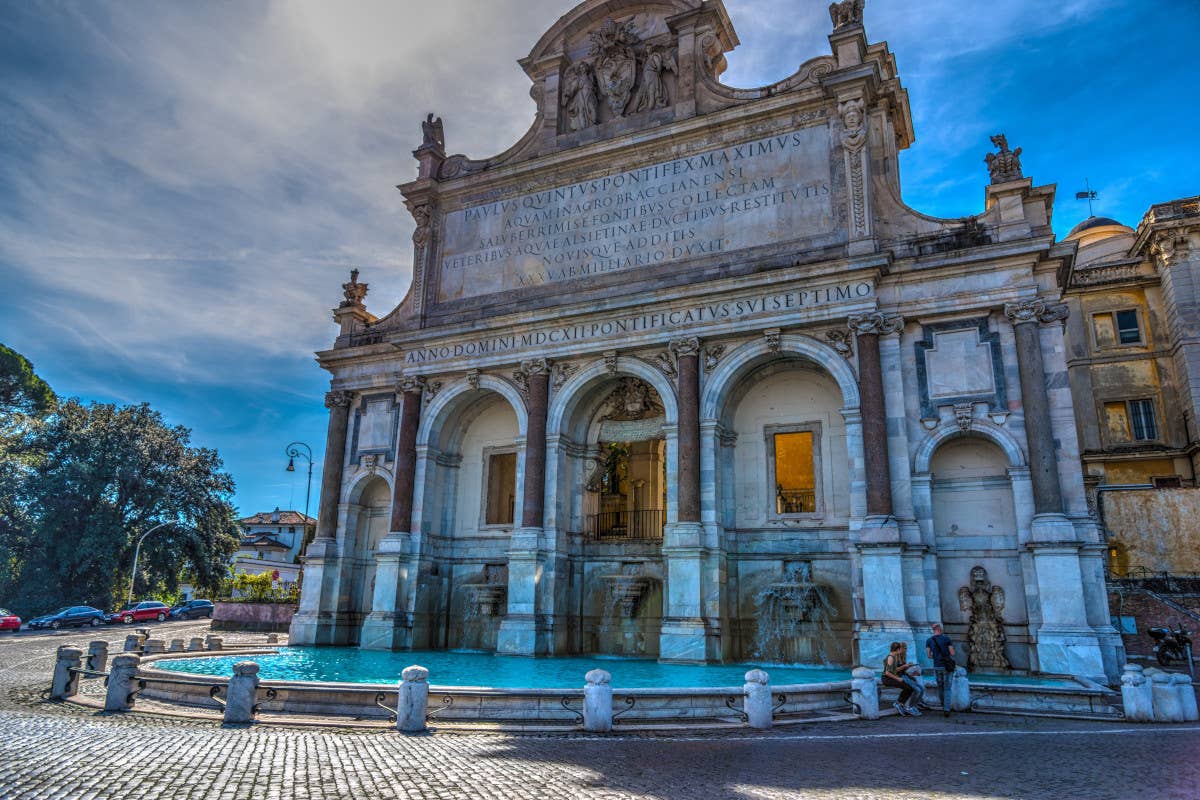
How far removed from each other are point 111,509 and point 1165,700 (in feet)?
169

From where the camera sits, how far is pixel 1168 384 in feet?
111

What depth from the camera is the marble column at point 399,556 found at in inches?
1019

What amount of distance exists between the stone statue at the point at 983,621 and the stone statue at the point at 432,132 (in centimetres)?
2388

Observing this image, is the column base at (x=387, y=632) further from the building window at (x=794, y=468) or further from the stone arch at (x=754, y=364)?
the building window at (x=794, y=468)

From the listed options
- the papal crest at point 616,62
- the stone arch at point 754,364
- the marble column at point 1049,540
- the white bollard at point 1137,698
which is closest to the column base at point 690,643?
the stone arch at point 754,364

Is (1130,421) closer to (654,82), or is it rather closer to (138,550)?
(654,82)

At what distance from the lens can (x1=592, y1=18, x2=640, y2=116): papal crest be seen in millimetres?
28188

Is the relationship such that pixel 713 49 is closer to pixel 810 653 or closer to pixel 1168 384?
pixel 810 653

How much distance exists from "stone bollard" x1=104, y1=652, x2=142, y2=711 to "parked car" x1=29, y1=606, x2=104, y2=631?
3506 centimetres

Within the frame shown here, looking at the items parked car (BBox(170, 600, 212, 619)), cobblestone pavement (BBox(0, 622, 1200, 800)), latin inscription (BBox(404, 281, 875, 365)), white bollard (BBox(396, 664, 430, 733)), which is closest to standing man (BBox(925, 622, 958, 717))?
cobblestone pavement (BBox(0, 622, 1200, 800))

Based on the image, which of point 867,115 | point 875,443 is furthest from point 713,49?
point 875,443

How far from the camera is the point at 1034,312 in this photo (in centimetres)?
2062

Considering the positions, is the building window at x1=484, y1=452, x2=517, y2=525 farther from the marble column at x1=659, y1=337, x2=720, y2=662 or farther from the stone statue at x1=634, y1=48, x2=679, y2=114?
the stone statue at x1=634, y1=48, x2=679, y2=114

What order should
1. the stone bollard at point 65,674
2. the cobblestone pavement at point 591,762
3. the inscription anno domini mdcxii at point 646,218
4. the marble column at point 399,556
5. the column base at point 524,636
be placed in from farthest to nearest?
the marble column at point 399,556 < the inscription anno domini mdcxii at point 646,218 < the column base at point 524,636 < the stone bollard at point 65,674 < the cobblestone pavement at point 591,762
